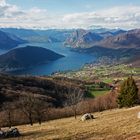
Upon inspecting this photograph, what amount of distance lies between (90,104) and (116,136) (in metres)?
103

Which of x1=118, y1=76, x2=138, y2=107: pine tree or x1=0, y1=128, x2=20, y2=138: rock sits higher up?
x1=0, y1=128, x2=20, y2=138: rock

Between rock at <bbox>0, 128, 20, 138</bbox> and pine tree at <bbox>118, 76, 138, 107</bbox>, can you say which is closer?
rock at <bbox>0, 128, 20, 138</bbox>

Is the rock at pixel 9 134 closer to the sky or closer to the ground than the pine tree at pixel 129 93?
closer to the sky

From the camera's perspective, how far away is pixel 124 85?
107438mm

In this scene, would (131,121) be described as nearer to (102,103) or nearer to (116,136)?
(116,136)

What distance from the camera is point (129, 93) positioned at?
106 metres

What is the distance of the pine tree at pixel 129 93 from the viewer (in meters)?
106

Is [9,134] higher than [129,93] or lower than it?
higher

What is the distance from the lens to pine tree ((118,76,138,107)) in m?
106

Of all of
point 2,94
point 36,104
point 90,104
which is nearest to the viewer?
point 36,104

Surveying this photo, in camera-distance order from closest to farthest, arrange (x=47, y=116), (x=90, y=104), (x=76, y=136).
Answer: (x=76, y=136), (x=47, y=116), (x=90, y=104)

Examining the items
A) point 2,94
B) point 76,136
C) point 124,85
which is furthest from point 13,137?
point 2,94

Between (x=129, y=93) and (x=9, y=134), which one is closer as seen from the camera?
(x=9, y=134)

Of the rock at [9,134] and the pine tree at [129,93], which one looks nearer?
the rock at [9,134]
